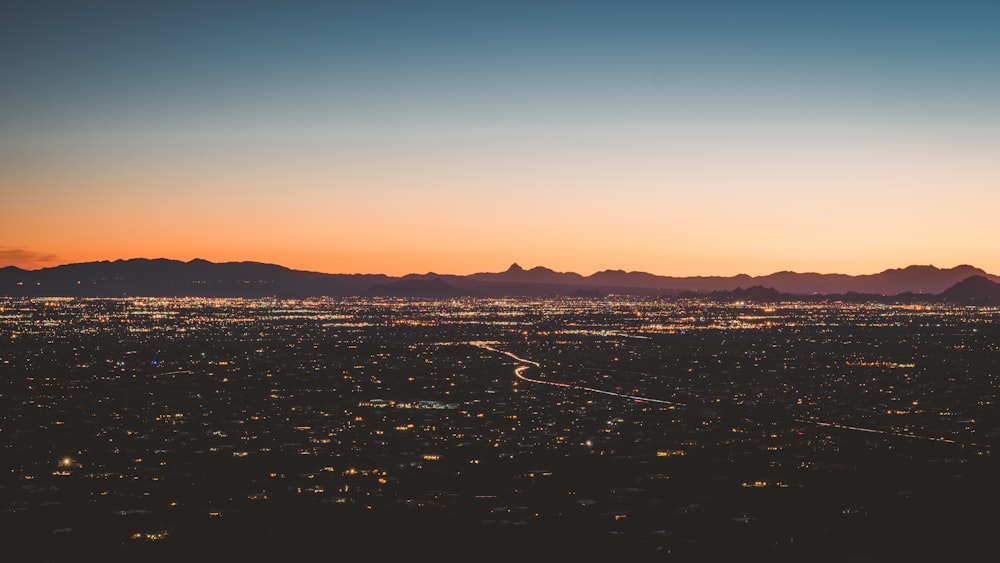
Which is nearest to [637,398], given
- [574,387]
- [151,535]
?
[574,387]

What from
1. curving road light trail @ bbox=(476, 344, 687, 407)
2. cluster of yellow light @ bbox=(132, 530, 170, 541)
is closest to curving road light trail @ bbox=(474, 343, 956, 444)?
curving road light trail @ bbox=(476, 344, 687, 407)

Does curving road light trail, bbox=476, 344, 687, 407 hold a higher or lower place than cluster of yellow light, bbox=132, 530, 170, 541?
higher

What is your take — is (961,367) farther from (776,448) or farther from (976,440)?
(776,448)

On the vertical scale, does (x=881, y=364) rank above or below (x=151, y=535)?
above

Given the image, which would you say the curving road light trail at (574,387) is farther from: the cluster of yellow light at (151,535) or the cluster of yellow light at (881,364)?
the cluster of yellow light at (151,535)

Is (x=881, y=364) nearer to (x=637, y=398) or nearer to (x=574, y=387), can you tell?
(x=574, y=387)

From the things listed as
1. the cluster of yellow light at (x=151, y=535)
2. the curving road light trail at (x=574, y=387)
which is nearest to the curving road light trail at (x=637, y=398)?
the curving road light trail at (x=574, y=387)

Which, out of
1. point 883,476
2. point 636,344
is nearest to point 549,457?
point 883,476

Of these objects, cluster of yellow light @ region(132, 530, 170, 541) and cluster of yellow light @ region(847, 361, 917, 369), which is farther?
cluster of yellow light @ region(847, 361, 917, 369)

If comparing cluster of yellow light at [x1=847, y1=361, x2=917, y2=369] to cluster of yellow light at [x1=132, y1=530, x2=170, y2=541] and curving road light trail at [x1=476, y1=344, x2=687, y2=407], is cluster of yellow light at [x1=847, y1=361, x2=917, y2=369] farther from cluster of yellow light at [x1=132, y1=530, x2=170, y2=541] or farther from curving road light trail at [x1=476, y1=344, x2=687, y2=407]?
cluster of yellow light at [x1=132, y1=530, x2=170, y2=541]

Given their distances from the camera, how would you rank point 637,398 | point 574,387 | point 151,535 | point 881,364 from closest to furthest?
point 151,535, point 637,398, point 574,387, point 881,364

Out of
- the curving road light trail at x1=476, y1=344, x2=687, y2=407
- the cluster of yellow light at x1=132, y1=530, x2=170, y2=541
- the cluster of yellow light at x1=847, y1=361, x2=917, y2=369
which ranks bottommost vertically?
the cluster of yellow light at x1=132, y1=530, x2=170, y2=541
